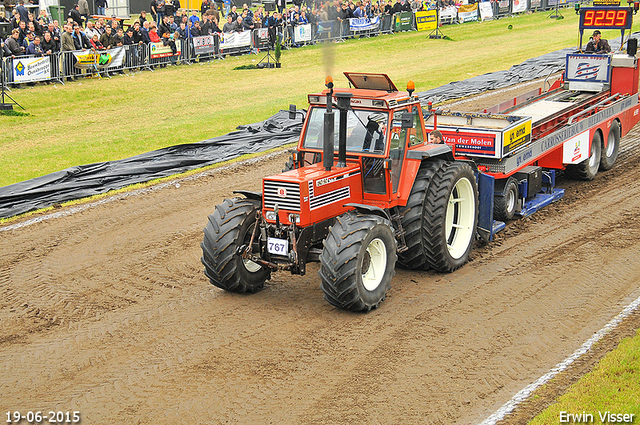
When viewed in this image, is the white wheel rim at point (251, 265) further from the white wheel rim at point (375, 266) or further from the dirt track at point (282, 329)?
the white wheel rim at point (375, 266)

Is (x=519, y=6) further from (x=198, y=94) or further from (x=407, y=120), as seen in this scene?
(x=407, y=120)

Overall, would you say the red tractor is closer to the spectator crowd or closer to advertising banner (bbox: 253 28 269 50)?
the spectator crowd

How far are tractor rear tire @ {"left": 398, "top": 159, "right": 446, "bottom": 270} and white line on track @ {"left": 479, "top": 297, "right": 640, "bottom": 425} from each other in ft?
7.93

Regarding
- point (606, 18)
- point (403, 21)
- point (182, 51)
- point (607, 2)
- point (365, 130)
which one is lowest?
point (365, 130)

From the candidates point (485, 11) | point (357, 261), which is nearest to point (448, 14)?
point (485, 11)

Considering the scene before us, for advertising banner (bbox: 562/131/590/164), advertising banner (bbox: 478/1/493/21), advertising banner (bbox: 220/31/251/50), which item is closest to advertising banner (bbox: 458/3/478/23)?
advertising banner (bbox: 478/1/493/21)

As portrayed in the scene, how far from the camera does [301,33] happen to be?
1364 inches

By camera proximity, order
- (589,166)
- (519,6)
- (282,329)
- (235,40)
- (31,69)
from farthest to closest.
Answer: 1. (519,6)
2. (235,40)
3. (31,69)
4. (589,166)
5. (282,329)

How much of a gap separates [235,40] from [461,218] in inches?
939

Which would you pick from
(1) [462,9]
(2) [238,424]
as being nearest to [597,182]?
(2) [238,424]

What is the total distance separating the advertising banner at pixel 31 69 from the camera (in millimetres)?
22922

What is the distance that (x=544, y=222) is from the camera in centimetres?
1188

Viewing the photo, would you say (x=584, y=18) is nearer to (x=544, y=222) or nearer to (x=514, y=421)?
(x=544, y=222)

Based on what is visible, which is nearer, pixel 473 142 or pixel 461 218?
pixel 461 218
